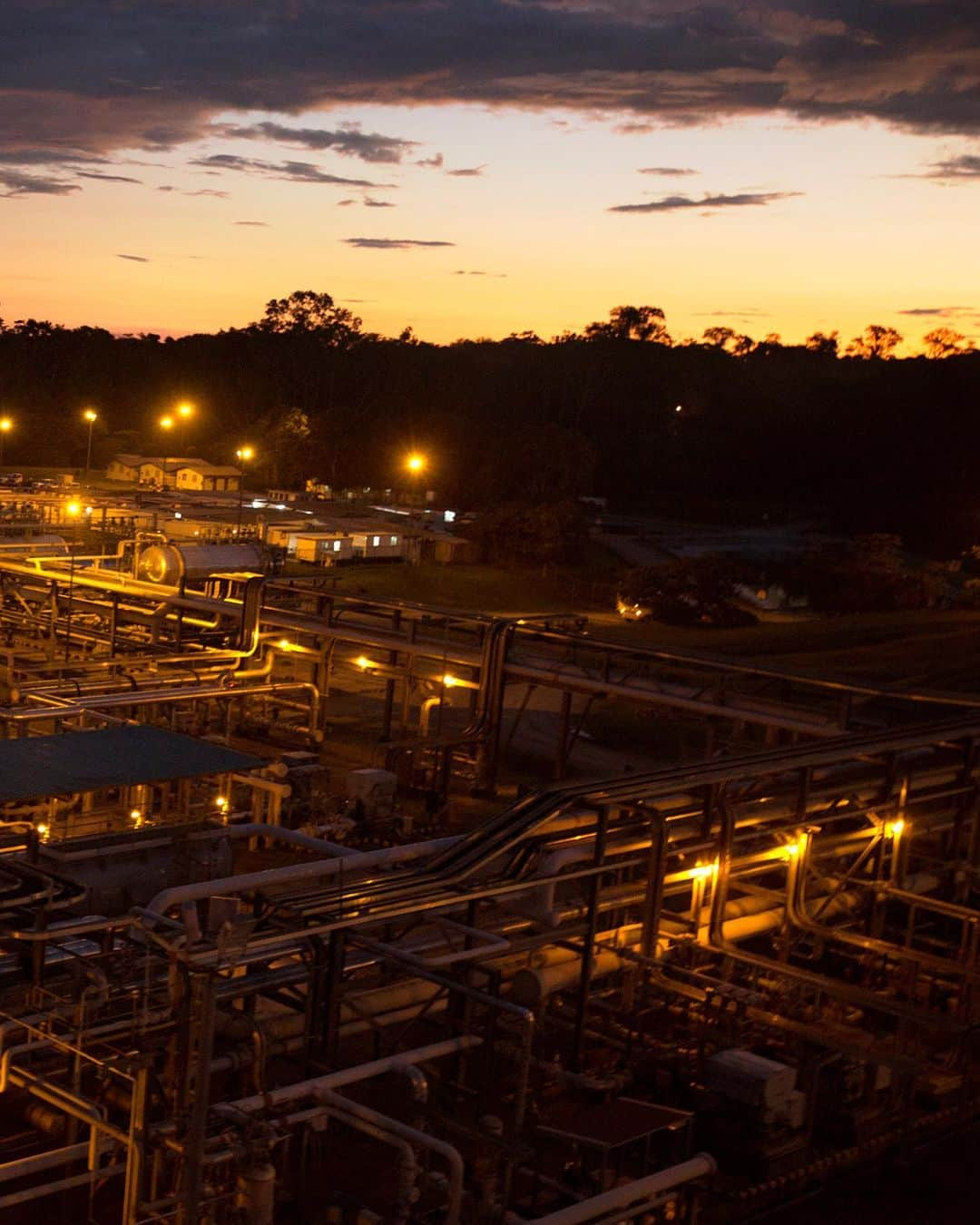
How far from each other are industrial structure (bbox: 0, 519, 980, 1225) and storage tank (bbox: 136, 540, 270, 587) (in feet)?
40.8

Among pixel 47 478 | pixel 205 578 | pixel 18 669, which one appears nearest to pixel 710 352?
A: pixel 47 478

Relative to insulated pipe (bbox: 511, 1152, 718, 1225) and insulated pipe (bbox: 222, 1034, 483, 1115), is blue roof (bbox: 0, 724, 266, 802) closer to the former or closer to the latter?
insulated pipe (bbox: 222, 1034, 483, 1115)

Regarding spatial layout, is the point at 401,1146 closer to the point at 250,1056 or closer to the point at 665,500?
the point at 250,1056

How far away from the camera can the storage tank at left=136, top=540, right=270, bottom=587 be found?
86.4 feet

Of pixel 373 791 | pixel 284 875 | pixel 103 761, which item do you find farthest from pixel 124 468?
pixel 284 875

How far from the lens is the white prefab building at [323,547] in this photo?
4238 centimetres

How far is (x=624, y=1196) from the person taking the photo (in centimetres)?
619

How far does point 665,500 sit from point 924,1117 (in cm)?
6791

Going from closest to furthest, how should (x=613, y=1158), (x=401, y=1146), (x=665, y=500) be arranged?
(x=401, y=1146) < (x=613, y=1158) < (x=665, y=500)

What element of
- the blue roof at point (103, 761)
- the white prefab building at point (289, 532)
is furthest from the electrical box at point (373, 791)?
the white prefab building at point (289, 532)

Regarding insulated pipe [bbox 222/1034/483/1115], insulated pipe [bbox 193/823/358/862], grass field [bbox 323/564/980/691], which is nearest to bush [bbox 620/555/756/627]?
grass field [bbox 323/564/980/691]

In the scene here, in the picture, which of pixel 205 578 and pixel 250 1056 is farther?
pixel 205 578

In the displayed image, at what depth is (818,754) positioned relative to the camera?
33.0 ft

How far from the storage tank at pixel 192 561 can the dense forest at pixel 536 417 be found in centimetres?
2759
